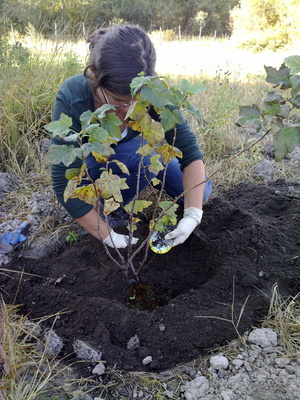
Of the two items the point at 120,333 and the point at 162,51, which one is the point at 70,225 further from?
the point at 162,51

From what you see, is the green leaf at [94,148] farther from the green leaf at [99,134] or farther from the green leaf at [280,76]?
the green leaf at [280,76]

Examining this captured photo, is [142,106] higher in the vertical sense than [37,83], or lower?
higher

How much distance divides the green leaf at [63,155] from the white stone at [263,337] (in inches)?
41.2

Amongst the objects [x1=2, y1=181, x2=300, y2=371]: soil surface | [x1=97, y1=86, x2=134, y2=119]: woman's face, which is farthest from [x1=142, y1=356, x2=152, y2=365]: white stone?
[x1=97, y1=86, x2=134, y2=119]: woman's face

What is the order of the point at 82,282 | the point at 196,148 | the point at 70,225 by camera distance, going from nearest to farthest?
the point at 82,282 < the point at 196,148 < the point at 70,225

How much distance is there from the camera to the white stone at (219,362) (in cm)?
145

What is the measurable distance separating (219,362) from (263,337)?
0.75 ft

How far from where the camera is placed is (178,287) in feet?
6.33

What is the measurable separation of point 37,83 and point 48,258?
1.79 metres

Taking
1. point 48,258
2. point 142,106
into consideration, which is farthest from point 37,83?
point 142,106

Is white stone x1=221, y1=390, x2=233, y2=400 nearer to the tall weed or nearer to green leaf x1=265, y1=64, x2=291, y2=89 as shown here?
green leaf x1=265, y1=64, x2=291, y2=89

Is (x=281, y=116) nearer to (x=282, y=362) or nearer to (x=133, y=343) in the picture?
(x=282, y=362)

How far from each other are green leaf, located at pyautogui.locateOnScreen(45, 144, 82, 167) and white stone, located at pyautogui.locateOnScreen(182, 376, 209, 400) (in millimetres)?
928

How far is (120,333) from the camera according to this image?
5.21ft
